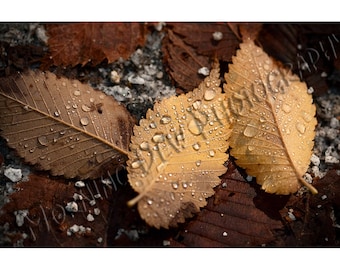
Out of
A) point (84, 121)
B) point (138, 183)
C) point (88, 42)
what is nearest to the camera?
point (138, 183)

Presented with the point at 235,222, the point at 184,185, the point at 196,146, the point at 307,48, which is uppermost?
the point at 307,48

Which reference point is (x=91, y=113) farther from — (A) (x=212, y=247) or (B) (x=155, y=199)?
(A) (x=212, y=247)

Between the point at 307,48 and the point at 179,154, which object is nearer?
the point at 179,154

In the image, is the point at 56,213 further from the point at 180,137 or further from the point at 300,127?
the point at 300,127

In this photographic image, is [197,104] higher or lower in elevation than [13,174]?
higher

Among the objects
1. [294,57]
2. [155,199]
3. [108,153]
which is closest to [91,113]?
[108,153]

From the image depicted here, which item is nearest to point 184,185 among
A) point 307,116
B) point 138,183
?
point 138,183

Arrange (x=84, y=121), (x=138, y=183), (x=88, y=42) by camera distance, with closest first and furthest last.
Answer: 1. (x=138, y=183)
2. (x=84, y=121)
3. (x=88, y=42)
